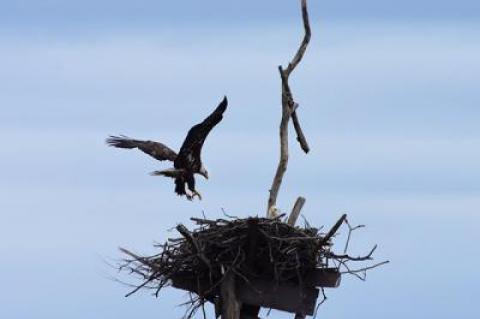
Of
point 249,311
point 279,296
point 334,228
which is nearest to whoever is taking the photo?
point 334,228

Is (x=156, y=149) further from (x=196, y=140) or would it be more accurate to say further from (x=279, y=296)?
(x=279, y=296)

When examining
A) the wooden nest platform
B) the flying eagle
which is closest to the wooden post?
the wooden nest platform

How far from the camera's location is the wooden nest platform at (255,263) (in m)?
11.0

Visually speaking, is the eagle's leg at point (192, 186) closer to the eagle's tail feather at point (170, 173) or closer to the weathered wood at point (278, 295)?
the eagle's tail feather at point (170, 173)

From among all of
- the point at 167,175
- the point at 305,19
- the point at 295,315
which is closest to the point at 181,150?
the point at 167,175

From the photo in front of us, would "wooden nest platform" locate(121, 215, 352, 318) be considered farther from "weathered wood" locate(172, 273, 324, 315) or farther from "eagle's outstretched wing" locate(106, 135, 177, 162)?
"eagle's outstretched wing" locate(106, 135, 177, 162)

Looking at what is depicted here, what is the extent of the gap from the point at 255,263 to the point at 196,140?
99.3 inches

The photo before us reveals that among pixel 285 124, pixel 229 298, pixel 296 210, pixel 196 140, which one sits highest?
pixel 196 140

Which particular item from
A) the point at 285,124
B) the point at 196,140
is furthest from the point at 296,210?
the point at 196,140

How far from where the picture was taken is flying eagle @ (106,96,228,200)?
43.1 ft

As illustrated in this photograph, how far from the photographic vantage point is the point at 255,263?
1134 centimetres

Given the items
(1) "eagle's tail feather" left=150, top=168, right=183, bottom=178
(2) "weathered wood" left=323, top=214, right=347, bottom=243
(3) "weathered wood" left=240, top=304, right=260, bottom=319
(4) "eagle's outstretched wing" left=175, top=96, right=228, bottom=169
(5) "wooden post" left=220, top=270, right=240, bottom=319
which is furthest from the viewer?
(1) "eagle's tail feather" left=150, top=168, right=183, bottom=178

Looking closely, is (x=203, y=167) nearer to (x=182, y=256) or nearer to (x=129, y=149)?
(x=129, y=149)

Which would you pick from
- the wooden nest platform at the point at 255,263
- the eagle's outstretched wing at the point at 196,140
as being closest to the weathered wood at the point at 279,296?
the wooden nest platform at the point at 255,263
